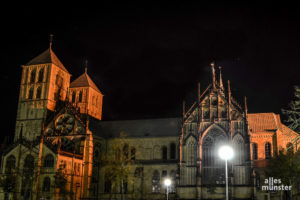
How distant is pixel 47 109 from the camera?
7388cm

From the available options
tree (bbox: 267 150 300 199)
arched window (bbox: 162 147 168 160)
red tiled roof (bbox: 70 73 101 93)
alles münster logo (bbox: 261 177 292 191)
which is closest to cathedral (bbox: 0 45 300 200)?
arched window (bbox: 162 147 168 160)

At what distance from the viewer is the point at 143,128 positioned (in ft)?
254

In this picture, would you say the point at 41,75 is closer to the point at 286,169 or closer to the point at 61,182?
the point at 61,182

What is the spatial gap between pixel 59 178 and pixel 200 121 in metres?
26.7

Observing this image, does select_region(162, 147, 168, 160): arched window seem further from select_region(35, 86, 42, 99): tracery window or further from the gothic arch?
select_region(35, 86, 42, 99): tracery window

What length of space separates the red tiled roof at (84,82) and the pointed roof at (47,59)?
270 inches

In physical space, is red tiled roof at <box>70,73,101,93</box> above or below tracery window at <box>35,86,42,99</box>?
above

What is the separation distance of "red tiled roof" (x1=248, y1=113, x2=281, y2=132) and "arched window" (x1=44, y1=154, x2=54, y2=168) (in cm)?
3890

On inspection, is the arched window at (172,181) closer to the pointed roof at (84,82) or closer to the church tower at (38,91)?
the church tower at (38,91)

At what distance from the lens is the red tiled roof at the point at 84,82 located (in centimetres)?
8731

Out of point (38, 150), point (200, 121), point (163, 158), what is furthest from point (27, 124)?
point (200, 121)

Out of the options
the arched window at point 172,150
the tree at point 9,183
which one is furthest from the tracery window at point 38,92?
the arched window at point 172,150

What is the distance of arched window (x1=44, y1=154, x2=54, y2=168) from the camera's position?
62.2 m

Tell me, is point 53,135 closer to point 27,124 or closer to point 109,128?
point 27,124
